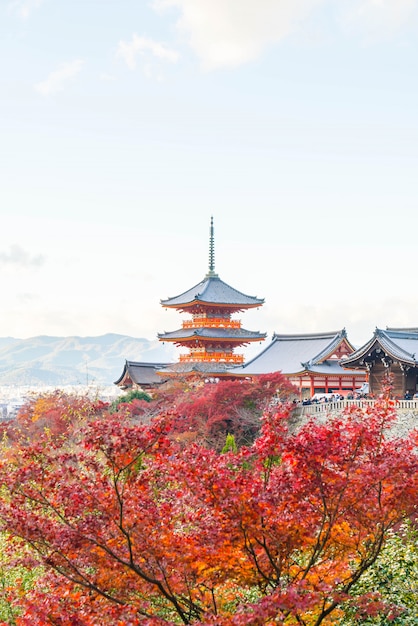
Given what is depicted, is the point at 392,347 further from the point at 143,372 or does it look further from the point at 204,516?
the point at 143,372

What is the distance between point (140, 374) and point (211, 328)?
22.0 ft

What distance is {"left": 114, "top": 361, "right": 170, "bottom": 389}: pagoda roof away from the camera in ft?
157

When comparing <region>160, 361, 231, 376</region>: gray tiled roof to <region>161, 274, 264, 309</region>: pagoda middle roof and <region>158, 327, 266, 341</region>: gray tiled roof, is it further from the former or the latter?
<region>161, 274, 264, 309</region>: pagoda middle roof

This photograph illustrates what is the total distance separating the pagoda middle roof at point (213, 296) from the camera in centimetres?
4547

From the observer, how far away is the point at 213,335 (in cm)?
4391

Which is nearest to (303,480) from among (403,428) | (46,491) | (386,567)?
(46,491)

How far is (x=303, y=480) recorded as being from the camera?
847 cm

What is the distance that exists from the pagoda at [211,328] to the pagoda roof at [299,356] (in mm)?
2814

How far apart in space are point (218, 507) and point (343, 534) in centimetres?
213

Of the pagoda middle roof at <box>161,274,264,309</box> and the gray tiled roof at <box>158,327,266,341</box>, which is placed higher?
the pagoda middle roof at <box>161,274,264,309</box>

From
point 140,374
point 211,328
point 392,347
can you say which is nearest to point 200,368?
point 211,328

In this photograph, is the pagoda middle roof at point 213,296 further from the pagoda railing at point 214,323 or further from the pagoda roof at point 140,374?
the pagoda roof at point 140,374

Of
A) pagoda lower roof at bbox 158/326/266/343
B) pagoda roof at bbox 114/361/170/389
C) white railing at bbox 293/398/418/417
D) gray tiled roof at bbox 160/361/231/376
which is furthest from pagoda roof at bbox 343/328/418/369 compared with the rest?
pagoda roof at bbox 114/361/170/389

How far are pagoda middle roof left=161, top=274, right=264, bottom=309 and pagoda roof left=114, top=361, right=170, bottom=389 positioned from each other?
4426 millimetres
